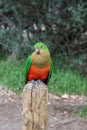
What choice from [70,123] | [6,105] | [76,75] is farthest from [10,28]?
[70,123]

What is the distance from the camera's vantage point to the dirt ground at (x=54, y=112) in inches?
228

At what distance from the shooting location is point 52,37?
→ 848cm

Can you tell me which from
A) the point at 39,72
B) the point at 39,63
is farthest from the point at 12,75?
the point at 39,63

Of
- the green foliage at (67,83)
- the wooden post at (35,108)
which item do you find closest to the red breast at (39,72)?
the wooden post at (35,108)

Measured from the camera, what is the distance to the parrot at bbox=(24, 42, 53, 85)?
4.27 metres

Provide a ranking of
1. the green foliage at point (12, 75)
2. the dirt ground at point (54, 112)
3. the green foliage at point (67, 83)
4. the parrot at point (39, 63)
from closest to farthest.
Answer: the parrot at point (39, 63) → the dirt ground at point (54, 112) → the green foliage at point (67, 83) → the green foliage at point (12, 75)

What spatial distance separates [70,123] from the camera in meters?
5.79

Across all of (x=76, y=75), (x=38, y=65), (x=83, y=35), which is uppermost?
(x=38, y=65)

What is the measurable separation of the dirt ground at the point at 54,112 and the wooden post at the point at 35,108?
3034mm

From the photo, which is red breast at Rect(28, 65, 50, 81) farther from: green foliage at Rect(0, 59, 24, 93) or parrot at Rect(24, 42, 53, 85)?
green foliage at Rect(0, 59, 24, 93)

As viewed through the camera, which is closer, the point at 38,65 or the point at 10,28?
the point at 38,65

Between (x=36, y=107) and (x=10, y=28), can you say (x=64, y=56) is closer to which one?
(x=10, y=28)

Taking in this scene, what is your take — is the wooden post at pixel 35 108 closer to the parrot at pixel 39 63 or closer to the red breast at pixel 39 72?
the parrot at pixel 39 63

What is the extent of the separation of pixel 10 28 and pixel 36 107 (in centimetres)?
644
